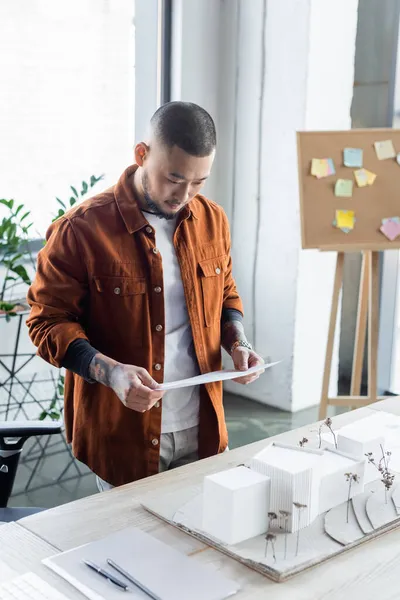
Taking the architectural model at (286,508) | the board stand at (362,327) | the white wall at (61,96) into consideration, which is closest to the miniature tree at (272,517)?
the architectural model at (286,508)

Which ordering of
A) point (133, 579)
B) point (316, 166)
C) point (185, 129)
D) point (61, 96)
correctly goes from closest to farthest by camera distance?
point (133, 579), point (185, 129), point (316, 166), point (61, 96)

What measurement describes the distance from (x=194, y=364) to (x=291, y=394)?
7.78ft

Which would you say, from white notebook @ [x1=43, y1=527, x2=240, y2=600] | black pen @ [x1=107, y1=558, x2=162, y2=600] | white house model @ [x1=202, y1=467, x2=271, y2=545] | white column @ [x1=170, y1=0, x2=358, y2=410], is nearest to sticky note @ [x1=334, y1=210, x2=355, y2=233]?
white column @ [x1=170, y1=0, x2=358, y2=410]

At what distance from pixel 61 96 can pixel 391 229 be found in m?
1.74

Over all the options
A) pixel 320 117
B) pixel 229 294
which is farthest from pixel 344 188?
pixel 229 294

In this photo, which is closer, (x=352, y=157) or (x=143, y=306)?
(x=143, y=306)

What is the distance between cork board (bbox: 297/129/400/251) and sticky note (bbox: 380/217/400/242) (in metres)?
0.01

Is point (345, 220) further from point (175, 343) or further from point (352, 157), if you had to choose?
point (175, 343)

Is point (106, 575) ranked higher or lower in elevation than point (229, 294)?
lower

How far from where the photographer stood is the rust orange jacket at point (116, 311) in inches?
75.3

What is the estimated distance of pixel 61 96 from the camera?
3816 millimetres

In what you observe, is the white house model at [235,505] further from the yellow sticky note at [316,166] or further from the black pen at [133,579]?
the yellow sticky note at [316,166]

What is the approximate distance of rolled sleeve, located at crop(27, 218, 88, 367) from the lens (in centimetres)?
189

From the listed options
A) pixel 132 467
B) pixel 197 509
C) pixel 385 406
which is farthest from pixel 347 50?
pixel 197 509
